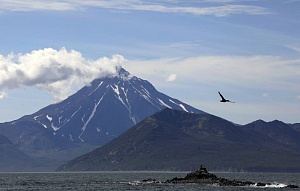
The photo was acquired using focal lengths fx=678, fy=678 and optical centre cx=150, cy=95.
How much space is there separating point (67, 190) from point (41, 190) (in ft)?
27.4

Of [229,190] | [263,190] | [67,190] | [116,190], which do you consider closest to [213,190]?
[229,190]

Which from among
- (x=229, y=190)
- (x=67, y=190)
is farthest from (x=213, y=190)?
(x=67, y=190)

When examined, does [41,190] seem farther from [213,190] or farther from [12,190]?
[213,190]

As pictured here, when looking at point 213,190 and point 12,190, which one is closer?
point 213,190

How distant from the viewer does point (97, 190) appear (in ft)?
586

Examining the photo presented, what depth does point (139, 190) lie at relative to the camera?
17700cm

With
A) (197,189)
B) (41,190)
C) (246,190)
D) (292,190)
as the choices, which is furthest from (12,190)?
(292,190)

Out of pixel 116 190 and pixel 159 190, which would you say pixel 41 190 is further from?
pixel 159 190

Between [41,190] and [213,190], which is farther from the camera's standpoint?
[41,190]

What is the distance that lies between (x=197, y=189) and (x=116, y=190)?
838 inches

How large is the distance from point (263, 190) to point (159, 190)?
27629 mm

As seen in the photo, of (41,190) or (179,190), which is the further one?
(41,190)

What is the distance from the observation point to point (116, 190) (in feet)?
586

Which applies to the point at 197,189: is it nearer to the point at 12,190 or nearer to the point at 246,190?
the point at 246,190
